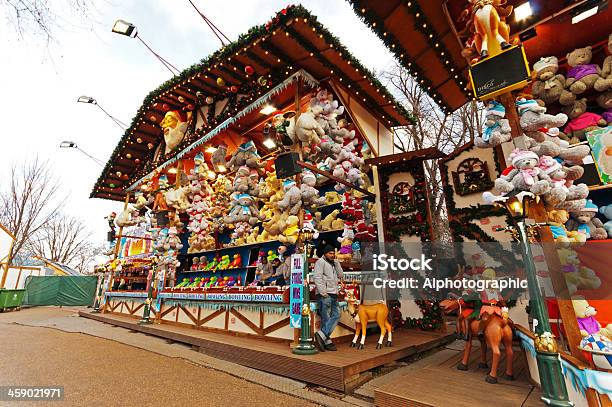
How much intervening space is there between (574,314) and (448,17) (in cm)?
564

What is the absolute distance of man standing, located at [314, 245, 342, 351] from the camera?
15.6 ft

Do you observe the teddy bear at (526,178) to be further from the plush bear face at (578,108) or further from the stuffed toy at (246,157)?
the stuffed toy at (246,157)

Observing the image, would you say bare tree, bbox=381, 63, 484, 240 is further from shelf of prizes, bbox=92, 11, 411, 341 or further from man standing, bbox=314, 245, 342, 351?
man standing, bbox=314, 245, 342, 351

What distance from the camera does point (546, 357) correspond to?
2533mm

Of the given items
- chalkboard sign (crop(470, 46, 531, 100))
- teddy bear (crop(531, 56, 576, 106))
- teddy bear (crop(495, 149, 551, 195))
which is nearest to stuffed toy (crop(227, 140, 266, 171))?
chalkboard sign (crop(470, 46, 531, 100))

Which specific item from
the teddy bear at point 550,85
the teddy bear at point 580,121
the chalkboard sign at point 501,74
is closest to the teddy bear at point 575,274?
the chalkboard sign at point 501,74

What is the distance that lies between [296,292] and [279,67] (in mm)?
5483

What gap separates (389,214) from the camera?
7.98m

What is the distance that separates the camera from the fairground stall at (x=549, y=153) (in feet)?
8.72

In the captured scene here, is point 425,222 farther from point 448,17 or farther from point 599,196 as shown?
point 448,17

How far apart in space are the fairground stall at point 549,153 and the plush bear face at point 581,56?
2cm

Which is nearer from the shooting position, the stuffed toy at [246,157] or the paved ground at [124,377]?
the paved ground at [124,377]

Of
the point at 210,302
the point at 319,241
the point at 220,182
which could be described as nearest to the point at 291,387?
the point at 210,302

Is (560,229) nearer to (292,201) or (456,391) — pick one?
(456,391)
